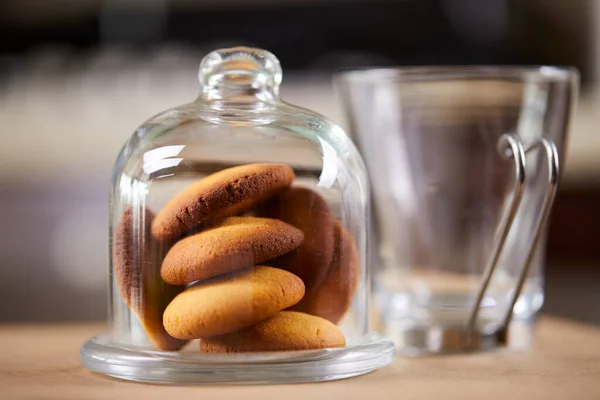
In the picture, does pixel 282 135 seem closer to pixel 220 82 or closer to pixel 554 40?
pixel 220 82

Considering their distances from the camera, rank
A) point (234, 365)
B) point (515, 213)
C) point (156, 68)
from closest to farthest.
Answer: point (234, 365), point (515, 213), point (156, 68)

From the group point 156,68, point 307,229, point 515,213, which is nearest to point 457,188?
point 515,213

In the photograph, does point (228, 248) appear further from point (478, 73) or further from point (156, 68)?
point (156, 68)

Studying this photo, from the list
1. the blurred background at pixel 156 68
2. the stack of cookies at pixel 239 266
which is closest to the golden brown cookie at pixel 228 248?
the stack of cookies at pixel 239 266

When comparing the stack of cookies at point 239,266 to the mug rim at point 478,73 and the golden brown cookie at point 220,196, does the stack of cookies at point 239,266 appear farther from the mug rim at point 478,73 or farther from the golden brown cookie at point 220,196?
the mug rim at point 478,73

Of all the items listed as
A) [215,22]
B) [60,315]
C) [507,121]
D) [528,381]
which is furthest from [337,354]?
[215,22]

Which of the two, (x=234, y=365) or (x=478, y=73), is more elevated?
(x=478, y=73)

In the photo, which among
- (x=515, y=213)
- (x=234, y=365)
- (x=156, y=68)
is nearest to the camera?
(x=234, y=365)
